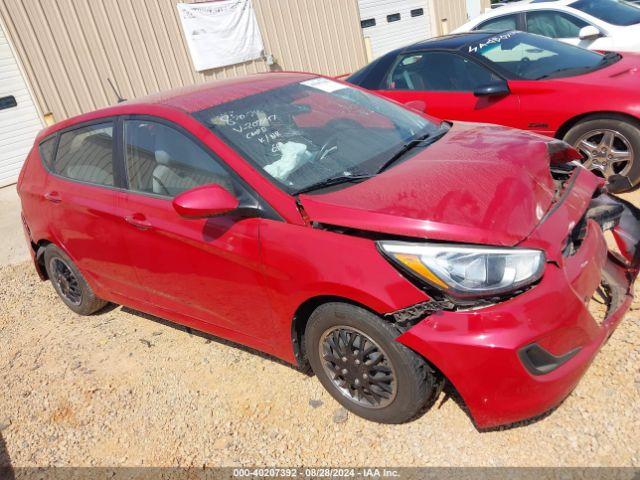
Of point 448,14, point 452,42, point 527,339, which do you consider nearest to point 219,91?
point 527,339

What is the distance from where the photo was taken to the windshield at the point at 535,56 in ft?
15.0

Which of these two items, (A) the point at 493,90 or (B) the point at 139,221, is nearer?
(B) the point at 139,221

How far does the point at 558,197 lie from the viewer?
2.42m

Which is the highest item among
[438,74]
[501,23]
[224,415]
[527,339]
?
[501,23]

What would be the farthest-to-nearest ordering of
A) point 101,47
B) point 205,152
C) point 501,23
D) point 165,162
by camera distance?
point 101,47 → point 501,23 → point 165,162 → point 205,152

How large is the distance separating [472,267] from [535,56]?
3664mm

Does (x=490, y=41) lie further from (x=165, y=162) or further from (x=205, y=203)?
(x=205, y=203)

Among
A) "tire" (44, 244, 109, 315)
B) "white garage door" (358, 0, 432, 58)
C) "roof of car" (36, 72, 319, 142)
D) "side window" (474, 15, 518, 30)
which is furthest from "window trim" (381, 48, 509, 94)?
"white garage door" (358, 0, 432, 58)

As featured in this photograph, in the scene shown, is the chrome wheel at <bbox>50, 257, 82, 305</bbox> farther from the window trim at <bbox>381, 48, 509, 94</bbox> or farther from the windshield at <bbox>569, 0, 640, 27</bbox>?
the windshield at <bbox>569, 0, 640, 27</bbox>

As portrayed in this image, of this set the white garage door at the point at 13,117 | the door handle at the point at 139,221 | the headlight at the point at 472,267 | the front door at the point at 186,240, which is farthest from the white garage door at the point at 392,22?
the headlight at the point at 472,267

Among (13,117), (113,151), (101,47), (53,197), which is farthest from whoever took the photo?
(101,47)

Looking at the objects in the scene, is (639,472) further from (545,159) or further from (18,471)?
(18,471)

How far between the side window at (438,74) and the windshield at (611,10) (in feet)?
11.0

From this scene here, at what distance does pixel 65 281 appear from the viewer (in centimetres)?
409
